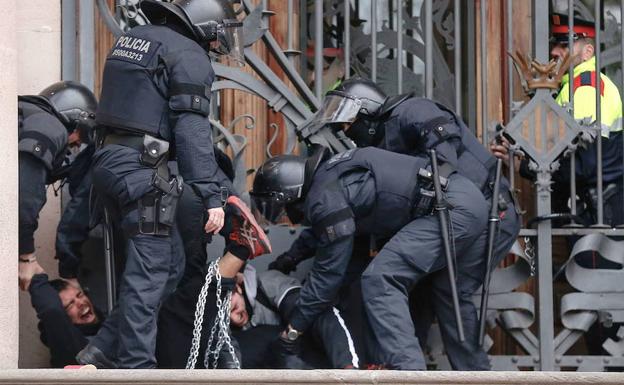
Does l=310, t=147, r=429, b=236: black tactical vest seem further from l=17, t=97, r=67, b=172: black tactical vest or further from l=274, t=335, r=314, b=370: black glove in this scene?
l=17, t=97, r=67, b=172: black tactical vest

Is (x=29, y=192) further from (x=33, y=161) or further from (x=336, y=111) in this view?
(x=336, y=111)

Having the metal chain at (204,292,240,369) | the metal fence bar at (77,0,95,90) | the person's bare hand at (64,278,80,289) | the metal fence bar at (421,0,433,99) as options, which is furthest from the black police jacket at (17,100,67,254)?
the metal fence bar at (421,0,433,99)

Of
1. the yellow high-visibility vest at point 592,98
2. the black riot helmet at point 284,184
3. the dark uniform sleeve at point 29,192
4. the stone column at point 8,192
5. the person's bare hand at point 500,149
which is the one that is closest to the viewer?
the stone column at point 8,192

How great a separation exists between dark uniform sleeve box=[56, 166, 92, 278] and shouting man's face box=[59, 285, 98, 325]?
5.8 inches

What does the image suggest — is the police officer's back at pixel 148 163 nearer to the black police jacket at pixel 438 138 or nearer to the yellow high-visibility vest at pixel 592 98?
the black police jacket at pixel 438 138

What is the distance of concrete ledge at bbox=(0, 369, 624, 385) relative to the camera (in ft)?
24.8

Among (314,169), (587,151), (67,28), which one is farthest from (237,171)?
(587,151)

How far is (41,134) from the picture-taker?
8992mm

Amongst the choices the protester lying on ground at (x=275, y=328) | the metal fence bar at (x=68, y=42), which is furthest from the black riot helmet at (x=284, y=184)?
the metal fence bar at (x=68, y=42)

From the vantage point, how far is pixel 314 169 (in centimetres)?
942

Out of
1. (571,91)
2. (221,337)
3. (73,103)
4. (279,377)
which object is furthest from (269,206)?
(279,377)

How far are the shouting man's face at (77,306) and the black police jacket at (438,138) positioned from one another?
70.4 inches

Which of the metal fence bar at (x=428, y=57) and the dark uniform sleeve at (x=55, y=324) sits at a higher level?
the metal fence bar at (x=428, y=57)

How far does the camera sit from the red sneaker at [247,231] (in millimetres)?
9062
